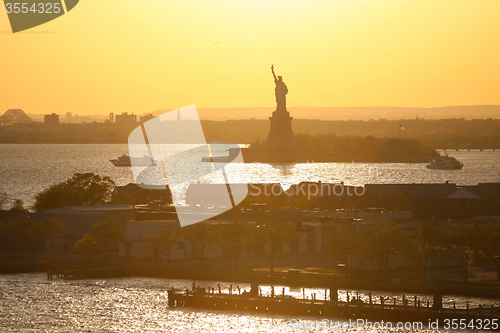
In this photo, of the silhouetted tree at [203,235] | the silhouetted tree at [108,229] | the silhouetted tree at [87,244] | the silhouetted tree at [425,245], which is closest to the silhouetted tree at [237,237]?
the silhouetted tree at [203,235]

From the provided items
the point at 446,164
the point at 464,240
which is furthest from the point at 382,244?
the point at 446,164

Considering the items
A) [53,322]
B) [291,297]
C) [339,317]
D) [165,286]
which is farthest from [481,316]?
[53,322]

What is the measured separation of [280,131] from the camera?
12850 cm

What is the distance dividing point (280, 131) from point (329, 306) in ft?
339

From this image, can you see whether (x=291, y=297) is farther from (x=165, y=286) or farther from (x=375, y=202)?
(x=375, y=202)

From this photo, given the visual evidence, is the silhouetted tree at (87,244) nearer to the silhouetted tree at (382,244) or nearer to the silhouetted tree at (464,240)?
the silhouetted tree at (382,244)

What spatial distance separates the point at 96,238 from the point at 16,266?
15.3 ft

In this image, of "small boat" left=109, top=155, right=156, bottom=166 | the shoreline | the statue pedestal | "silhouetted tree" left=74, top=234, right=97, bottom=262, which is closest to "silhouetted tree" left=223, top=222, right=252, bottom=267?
the shoreline

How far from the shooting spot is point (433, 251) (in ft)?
100

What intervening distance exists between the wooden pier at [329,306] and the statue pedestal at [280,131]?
311ft

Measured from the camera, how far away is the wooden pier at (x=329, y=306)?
2467 centimetres

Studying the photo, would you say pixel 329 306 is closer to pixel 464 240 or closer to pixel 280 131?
pixel 464 240

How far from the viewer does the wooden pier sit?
24672 millimetres

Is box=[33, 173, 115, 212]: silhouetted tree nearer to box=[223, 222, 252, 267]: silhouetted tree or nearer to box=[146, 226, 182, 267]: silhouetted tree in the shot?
box=[146, 226, 182, 267]: silhouetted tree
